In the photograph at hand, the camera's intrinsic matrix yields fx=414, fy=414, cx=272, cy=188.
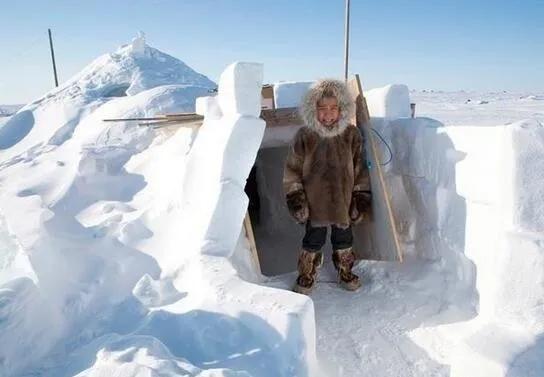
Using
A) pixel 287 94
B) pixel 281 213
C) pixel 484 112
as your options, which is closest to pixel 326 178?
pixel 287 94

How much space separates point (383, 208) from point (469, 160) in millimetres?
707

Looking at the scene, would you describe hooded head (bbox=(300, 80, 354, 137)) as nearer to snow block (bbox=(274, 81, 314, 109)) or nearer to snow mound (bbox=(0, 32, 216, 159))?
snow block (bbox=(274, 81, 314, 109))

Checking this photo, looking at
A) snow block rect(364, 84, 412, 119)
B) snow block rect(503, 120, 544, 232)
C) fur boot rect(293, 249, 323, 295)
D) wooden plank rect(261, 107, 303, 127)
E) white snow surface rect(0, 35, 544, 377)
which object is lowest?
fur boot rect(293, 249, 323, 295)

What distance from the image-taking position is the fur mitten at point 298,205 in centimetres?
308

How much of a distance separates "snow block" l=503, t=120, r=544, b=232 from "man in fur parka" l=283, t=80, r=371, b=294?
3.68 feet

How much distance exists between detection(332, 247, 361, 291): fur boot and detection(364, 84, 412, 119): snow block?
1.25 meters

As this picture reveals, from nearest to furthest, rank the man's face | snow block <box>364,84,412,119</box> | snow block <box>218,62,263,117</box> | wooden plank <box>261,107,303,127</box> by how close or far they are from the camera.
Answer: snow block <box>218,62,263,117</box> < the man's face < snow block <box>364,84,412,119</box> < wooden plank <box>261,107,303,127</box>

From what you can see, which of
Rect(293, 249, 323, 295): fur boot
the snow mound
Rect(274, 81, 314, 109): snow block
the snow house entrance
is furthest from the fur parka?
the snow mound

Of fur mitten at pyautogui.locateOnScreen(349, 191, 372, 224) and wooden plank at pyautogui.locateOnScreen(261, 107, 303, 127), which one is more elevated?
wooden plank at pyautogui.locateOnScreen(261, 107, 303, 127)

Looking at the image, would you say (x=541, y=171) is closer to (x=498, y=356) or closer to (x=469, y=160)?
(x=469, y=160)

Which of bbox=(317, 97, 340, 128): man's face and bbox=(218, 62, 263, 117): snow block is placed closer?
bbox=(218, 62, 263, 117): snow block

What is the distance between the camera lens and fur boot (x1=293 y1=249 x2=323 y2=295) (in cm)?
313

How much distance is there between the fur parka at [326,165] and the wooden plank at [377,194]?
0.09 metres

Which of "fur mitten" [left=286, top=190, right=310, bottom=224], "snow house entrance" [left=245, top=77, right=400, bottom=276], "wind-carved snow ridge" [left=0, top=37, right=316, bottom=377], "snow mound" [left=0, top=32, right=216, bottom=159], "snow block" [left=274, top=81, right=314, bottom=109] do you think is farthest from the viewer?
"snow mound" [left=0, top=32, right=216, bottom=159]
